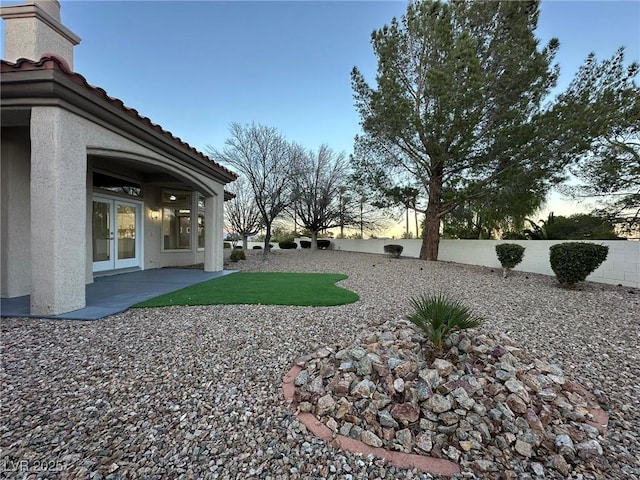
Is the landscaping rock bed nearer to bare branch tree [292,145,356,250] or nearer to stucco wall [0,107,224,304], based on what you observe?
stucco wall [0,107,224,304]

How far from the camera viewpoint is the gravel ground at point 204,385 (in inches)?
71.9

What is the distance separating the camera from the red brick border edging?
1827 mm

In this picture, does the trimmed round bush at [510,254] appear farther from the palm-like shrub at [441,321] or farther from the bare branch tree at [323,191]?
the bare branch tree at [323,191]

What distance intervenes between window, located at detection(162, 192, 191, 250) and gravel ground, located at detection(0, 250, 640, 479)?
6.46 metres

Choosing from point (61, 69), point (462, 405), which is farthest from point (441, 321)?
point (61, 69)

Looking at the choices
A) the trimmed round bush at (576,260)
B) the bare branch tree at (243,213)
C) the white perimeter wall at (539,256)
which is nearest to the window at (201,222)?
the bare branch tree at (243,213)

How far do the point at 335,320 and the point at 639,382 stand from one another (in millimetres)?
3309

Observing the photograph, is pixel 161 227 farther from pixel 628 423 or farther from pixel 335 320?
pixel 628 423

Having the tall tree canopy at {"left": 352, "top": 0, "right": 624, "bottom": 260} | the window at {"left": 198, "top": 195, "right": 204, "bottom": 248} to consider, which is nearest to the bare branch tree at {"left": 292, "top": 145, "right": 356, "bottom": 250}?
the window at {"left": 198, "top": 195, "right": 204, "bottom": 248}

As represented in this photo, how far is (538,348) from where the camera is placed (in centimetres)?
363

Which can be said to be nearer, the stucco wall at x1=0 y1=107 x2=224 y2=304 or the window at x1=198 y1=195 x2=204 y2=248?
the stucco wall at x1=0 y1=107 x2=224 y2=304

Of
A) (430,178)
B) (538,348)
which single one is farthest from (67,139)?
(430,178)

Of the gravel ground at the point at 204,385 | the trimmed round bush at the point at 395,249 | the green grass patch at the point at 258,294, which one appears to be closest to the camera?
the gravel ground at the point at 204,385

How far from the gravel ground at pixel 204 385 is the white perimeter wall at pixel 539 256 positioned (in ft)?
10.2
